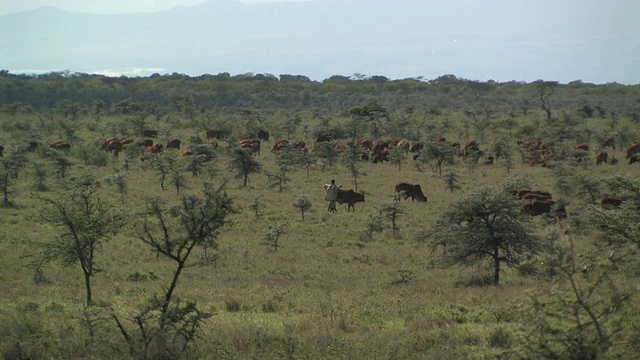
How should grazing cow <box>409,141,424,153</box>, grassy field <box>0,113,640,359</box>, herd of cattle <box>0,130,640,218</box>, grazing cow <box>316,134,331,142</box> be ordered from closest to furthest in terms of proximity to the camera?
grassy field <box>0,113,640,359</box>
herd of cattle <box>0,130,640,218</box>
grazing cow <box>409,141,424,153</box>
grazing cow <box>316,134,331,142</box>

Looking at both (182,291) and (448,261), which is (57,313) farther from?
(448,261)

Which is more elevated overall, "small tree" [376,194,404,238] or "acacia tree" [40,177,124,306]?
"acacia tree" [40,177,124,306]

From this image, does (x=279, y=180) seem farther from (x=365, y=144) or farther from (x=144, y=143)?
(x=365, y=144)

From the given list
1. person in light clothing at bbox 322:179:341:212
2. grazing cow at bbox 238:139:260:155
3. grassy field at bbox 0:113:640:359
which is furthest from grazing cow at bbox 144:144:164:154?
person in light clothing at bbox 322:179:341:212

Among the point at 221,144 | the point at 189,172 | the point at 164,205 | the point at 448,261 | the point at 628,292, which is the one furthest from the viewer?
the point at 221,144

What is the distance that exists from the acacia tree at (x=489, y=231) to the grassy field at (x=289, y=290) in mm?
756

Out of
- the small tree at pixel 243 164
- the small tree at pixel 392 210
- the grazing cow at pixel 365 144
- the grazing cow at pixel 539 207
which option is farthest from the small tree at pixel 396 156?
the small tree at pixel 392 210

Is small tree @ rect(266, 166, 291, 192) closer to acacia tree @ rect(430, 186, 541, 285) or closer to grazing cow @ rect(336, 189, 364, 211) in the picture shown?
grazing cow @ rect(336, 189, 364, 211)

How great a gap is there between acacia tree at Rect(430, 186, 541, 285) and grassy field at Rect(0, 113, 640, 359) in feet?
2.48

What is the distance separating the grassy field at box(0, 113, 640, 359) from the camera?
909 cm

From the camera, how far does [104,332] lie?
921cm

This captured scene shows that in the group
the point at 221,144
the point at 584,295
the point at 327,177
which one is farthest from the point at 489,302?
the point at 221,144

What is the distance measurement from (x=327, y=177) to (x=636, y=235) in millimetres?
23433

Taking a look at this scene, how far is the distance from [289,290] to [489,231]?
5689mm
